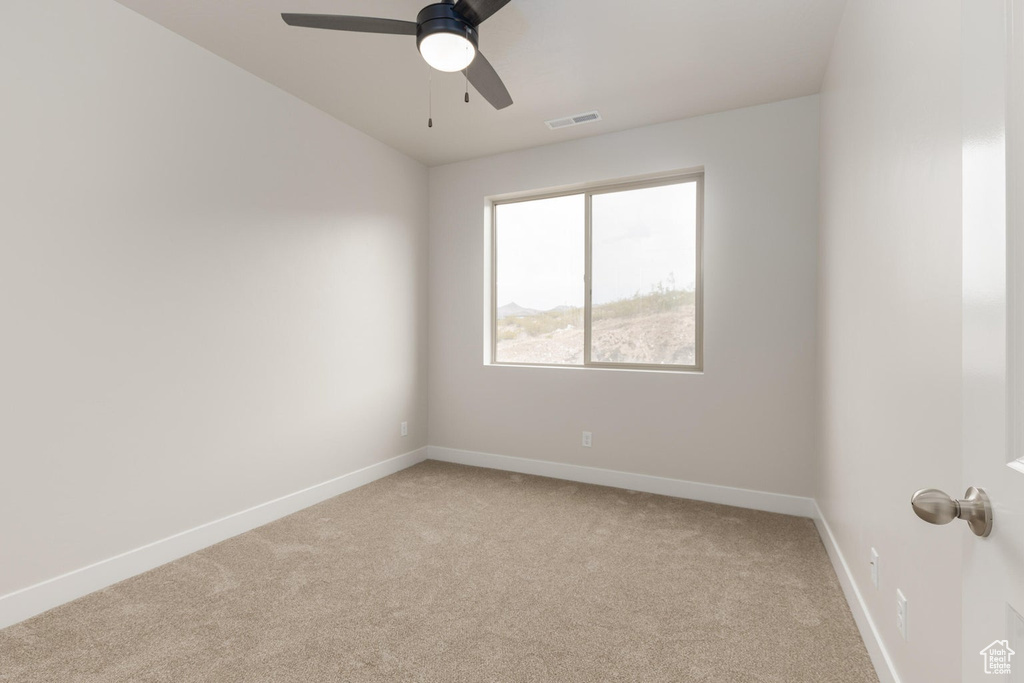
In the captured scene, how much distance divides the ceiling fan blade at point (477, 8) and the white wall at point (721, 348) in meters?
1.96

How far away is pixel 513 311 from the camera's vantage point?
423cm

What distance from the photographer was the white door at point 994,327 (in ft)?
1.76

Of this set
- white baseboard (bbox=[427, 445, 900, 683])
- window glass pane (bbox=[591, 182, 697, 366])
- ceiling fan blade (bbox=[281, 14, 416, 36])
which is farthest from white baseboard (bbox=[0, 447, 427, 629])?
ceiling fan blade (bbox=[281, 14, 416, 36])

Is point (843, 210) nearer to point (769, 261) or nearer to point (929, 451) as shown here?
point (769, 261)

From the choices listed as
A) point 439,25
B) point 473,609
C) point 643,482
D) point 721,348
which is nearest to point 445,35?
point 439,25

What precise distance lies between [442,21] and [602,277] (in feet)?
7.64

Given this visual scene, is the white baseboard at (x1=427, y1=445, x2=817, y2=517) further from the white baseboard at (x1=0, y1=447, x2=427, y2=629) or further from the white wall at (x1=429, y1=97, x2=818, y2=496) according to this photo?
the white baseboard at (x1=0, y1=447, x2=427, y2=629)

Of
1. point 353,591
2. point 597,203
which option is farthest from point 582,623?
point 597,203

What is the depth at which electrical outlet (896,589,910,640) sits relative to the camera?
138 centimetres

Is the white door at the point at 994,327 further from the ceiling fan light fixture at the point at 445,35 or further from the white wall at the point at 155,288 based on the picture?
the white wall at the point at 155,288

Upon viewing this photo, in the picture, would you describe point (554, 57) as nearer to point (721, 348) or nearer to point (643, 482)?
point (721, 348)

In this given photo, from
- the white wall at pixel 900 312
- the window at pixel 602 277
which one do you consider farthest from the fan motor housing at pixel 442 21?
the window at pixel 602 277

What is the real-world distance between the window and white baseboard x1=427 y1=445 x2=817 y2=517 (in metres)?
0.82

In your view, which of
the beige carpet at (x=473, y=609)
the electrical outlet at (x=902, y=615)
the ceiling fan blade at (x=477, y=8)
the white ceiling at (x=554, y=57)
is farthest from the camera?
the white ceiling at (x=554, y=57)
